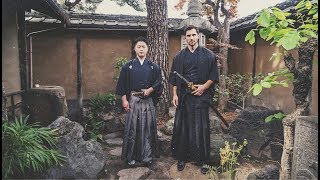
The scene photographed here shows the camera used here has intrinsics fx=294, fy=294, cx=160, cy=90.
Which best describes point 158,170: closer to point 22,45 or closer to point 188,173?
point 188,173

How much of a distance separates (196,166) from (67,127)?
256 cm

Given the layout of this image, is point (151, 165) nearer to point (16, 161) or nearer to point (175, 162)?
point (175, 162)

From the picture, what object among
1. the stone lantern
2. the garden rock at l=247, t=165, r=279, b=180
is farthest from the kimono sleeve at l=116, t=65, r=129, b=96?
the stone lantern

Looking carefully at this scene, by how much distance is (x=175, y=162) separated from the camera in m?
6.07

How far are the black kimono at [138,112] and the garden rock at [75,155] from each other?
2.33ft

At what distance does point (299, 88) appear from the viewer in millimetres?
4266

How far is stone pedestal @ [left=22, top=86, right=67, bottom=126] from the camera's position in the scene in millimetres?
7551

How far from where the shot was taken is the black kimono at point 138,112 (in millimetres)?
5711

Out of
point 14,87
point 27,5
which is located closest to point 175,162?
point 14,87

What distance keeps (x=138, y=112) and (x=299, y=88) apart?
9.49 ft

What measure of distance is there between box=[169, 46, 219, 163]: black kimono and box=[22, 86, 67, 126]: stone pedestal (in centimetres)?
348

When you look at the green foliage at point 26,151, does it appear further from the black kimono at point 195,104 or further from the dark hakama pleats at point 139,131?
the black kimono at point 195,104

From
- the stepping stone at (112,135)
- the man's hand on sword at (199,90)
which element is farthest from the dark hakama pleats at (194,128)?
the stepping stone at (112,135)

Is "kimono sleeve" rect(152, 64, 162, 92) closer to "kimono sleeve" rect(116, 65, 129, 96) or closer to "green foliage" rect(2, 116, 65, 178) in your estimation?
"kimono sleeve" rect(116, 65, 129, 96)
